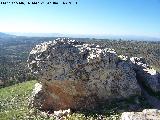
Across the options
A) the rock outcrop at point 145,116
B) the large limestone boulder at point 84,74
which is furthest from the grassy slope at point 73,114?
the rock outcrop at point 145,116

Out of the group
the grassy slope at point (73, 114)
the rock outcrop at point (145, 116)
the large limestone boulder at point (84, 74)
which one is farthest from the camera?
the large limestone boulder at point (84, 74)

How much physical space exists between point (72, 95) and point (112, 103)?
5090 mm

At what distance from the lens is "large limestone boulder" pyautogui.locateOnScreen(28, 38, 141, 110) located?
124ft

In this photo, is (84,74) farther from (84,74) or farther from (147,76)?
(147,76)

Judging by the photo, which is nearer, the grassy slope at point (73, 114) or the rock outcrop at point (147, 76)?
the grassy slope at point (73, 114)

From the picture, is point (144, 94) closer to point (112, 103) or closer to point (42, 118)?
point (112, 103)

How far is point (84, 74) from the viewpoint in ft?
123

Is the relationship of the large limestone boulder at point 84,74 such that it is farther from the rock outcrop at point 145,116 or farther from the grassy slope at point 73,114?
the rock outcrop at point 145,116

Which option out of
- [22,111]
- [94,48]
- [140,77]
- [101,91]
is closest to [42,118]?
[22,111]

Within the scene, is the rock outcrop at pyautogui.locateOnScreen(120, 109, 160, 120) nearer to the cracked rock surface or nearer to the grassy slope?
the grassy slope

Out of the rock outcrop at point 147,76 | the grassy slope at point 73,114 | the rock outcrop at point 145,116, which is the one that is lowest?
the grassy slope at point 73,114

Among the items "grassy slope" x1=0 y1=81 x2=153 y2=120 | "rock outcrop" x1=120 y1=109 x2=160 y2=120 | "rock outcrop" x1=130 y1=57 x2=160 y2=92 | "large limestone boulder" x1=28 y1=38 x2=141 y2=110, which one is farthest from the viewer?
"rock outcrop" x1=130 y1=57 x2=160 y2=92

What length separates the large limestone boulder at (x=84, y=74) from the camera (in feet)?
124

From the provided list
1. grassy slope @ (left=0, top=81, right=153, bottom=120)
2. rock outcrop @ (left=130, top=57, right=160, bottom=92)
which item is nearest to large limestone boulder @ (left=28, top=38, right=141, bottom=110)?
grassy slope @ (left=0, top=81, right=153, bottom=120)
